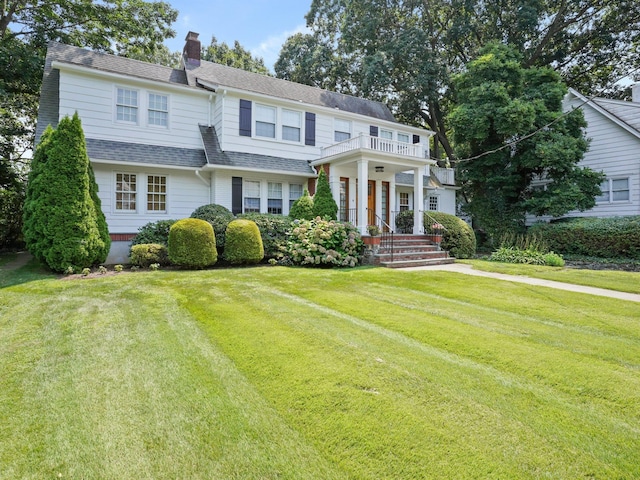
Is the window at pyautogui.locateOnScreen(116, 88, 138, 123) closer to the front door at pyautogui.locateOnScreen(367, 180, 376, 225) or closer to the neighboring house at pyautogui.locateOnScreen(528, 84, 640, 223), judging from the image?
the front door at pyautogui.locateOnScreen(367, 180, 376, 225)

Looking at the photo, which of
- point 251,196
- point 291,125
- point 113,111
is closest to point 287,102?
point 291,125

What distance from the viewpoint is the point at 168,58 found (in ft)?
88.9

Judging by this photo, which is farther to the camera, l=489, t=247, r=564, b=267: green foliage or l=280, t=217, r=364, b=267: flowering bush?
l=489, t=247, r=564, b=267: green foliage

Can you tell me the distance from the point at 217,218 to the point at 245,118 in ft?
15.8

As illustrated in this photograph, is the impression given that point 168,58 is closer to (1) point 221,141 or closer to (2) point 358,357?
(1) point 221,141

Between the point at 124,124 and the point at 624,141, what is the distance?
20.4 metres

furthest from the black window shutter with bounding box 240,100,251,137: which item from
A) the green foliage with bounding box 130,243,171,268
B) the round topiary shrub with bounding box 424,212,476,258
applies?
the round topiary shrub with bounding box 424,212,476,258

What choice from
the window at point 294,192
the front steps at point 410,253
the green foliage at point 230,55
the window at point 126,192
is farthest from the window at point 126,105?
the green foliage at point 230,55

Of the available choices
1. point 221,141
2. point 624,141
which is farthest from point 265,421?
point 624,141

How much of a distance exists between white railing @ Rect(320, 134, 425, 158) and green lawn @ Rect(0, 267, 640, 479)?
28.5ft

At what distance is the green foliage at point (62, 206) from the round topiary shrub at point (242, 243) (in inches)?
127

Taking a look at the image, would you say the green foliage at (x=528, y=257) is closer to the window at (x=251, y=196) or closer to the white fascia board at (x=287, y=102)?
the white fascia board at (x=287, y=102)

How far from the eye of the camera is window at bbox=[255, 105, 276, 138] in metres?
14.3

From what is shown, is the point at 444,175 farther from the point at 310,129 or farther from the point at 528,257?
the point at 528,257
